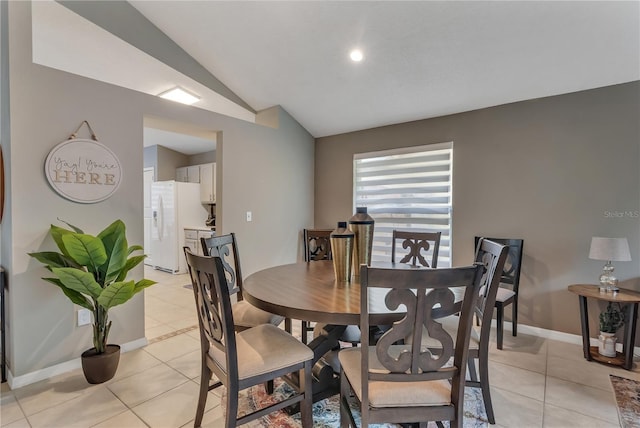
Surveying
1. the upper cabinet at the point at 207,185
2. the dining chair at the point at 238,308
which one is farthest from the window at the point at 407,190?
the upper cabinet at the point at 207,185

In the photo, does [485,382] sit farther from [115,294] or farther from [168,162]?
[168,162]

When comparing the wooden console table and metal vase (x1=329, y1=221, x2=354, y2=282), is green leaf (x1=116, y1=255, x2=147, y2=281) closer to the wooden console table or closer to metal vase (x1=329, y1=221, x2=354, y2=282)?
metal vase (x1=329, y1=221, x2=354, y2=282)

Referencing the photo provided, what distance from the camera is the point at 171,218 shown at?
576 centimetres

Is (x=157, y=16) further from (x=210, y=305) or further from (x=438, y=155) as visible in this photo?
(x=438, y=155)

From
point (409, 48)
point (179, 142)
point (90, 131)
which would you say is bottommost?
point (90, 131)

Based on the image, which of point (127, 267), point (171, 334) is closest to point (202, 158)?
point (171, 334)

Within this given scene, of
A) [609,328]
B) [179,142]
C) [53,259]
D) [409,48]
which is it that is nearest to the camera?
[53,259]

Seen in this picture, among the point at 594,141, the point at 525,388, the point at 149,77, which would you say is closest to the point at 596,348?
the point at 525,388

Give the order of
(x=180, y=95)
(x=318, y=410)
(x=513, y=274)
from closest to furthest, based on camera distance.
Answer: (x=318, y=410) → (x=513, y=274) → (x=180, y=95)

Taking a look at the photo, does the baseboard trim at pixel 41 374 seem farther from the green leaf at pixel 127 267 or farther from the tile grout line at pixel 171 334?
the green leaf at pixel 127 267

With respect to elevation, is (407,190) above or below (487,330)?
above

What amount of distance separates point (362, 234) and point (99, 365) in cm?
202

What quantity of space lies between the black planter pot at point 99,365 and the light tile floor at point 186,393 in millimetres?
52

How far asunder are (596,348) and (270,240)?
3335mm
